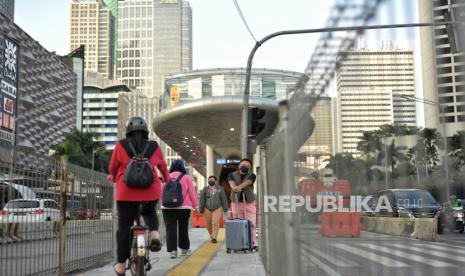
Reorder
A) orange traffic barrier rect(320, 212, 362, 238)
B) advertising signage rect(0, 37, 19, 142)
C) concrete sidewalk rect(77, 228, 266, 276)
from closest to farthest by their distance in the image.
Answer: orange traffic barrier rect(320, 212, 362, 238) < concrete sidewalk rect(77, 228, 266, 276) < advertising signage rect(0, 37, 19, 142)

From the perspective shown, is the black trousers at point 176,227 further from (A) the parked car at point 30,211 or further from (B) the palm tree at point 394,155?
(B) the palm tree at point 394,155

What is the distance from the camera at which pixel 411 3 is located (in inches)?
66.5

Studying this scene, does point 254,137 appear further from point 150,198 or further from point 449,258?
point 449,258

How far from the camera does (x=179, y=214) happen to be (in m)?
9.21

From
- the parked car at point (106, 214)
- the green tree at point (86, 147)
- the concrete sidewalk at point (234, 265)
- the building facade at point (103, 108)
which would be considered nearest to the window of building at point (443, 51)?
the concrete sidewalk at point (234, 265)

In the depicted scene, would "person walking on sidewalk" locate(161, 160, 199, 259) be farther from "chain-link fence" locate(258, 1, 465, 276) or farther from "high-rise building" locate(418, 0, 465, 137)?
"high-rise building" locate(418, 0, 465, 137)

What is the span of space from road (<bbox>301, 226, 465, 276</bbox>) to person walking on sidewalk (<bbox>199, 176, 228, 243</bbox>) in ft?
30.7

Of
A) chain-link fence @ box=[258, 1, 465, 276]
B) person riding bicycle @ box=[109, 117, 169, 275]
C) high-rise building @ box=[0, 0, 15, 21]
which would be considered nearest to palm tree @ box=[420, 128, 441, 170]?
chain-link fence @ box=[258, 1, 465, 276]

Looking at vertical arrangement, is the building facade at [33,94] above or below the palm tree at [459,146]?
above

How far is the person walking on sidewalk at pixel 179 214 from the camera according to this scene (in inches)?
352

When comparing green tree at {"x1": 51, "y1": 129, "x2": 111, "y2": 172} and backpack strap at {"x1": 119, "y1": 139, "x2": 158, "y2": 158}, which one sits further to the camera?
green tree at {"x1": 51, "y1": 129, "x2": 111, "y2": 172}

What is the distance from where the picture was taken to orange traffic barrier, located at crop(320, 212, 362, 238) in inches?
101

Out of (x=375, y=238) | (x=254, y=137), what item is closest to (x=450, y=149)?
(x=375, y=238)

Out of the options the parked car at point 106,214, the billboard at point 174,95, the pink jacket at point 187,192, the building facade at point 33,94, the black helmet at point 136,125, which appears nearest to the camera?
the black helmet at point 136,125
